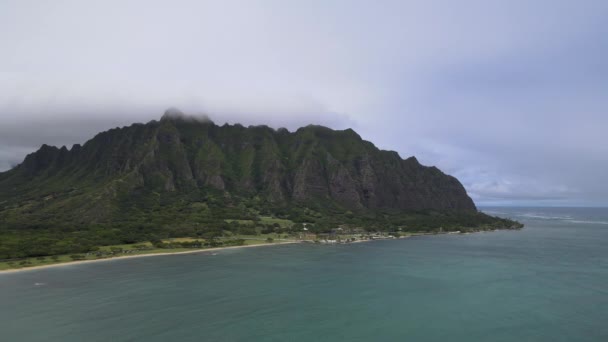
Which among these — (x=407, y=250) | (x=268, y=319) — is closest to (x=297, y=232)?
(x=407, y=250)

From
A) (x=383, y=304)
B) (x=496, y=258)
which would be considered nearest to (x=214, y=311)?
(x=383, y=304)

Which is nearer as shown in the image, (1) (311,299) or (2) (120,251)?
(1) (311,299)

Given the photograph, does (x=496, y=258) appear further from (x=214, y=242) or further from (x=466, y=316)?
(x=214, y=242)

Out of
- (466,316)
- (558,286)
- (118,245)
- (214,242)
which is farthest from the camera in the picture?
(214,242)

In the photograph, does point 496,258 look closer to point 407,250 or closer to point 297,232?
point 407,250

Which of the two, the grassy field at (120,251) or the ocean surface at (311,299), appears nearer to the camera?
the ocean surface at (311,299)

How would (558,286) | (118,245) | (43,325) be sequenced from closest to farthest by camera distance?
(43,325) → (558,286) → (118,245)

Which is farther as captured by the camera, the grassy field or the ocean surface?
the grassy field

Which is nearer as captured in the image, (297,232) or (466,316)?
(466,316)
